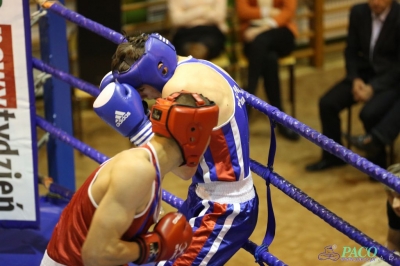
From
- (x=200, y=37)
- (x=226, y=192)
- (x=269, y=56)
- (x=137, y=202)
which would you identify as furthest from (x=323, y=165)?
(x=137, y=202)

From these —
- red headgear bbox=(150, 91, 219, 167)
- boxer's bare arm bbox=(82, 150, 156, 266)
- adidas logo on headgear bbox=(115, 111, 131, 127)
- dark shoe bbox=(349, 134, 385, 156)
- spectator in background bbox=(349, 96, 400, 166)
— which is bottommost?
dark shoe bbox=(349, 134, 385, 156)

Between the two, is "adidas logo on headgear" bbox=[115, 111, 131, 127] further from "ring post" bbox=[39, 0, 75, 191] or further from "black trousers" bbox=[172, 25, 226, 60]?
"black trousers" bbox=[172, 25, 226, 60]

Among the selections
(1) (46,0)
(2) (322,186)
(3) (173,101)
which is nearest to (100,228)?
(3) (173,101)

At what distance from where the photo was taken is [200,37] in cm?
532

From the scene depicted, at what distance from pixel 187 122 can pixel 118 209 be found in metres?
0.30

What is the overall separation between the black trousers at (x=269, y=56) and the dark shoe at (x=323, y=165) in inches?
30.7

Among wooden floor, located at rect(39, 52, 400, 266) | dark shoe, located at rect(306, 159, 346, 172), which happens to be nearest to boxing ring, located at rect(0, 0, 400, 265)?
wooden floor, located at rect(39, 52, 400, 266)

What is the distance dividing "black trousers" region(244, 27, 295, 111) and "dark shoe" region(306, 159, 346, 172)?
78cm

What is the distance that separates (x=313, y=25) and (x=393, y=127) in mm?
2398

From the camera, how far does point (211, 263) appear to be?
243 centimetres

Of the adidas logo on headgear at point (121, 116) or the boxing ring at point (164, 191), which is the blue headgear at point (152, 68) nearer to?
the adidas logo on headgear at point (121, 116)

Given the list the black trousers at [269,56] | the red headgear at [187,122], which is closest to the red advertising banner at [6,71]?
the red headgear at [187,122]

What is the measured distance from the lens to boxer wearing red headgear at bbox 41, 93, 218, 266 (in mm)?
1934

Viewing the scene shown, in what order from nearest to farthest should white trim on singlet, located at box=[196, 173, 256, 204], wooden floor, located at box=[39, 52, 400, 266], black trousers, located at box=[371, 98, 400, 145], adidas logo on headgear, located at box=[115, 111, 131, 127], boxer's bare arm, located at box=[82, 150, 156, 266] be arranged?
1. boxer's bare arm, located at box=[82, 150, 156, 266]
2. adidas logo on headgear, located at box=[115, 111, 131, 127]
3. white trim on singlet, located at box=[196, 173, 256, 204]
4. wooden floor, located at box=[39, 52, 400, 266]
5. black trousers, located at box=[371, 98, 400, 145]
